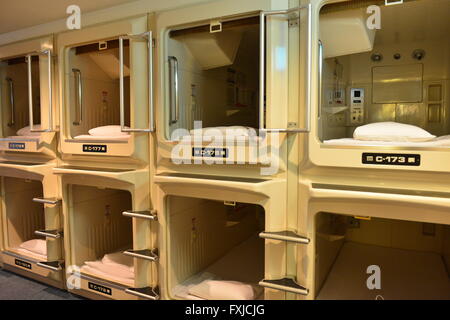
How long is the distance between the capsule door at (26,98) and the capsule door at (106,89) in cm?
15

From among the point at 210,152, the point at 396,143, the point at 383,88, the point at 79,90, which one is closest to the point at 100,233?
the point at 79,90

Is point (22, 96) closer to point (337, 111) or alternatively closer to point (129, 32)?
point (129, 32)

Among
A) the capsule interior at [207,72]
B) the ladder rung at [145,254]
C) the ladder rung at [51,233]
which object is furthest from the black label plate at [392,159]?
the ladder rung at [51,233]

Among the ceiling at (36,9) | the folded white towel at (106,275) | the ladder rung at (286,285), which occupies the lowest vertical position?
the folded white towel at (106,275)

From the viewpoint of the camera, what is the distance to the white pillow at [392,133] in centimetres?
168

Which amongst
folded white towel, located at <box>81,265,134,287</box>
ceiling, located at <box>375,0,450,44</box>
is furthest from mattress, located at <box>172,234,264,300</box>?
ceiling, located at <box>375,0,450,44</box>

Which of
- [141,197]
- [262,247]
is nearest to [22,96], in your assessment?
[141,197]

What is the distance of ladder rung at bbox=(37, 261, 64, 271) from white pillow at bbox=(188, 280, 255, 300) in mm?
1160

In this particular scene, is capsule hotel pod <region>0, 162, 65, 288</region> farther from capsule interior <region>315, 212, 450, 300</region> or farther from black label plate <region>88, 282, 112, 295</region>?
capsule interior <region>315, 212, 450, 300</region>

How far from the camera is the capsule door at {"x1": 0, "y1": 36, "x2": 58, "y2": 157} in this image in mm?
2641

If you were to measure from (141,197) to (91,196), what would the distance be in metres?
0.81

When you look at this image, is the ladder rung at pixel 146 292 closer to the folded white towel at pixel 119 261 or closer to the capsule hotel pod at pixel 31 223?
the folded white towel at pixel 119 261

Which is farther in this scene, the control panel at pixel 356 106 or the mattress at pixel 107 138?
the control panel at pixel 356 106

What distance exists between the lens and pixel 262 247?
10.4ft
